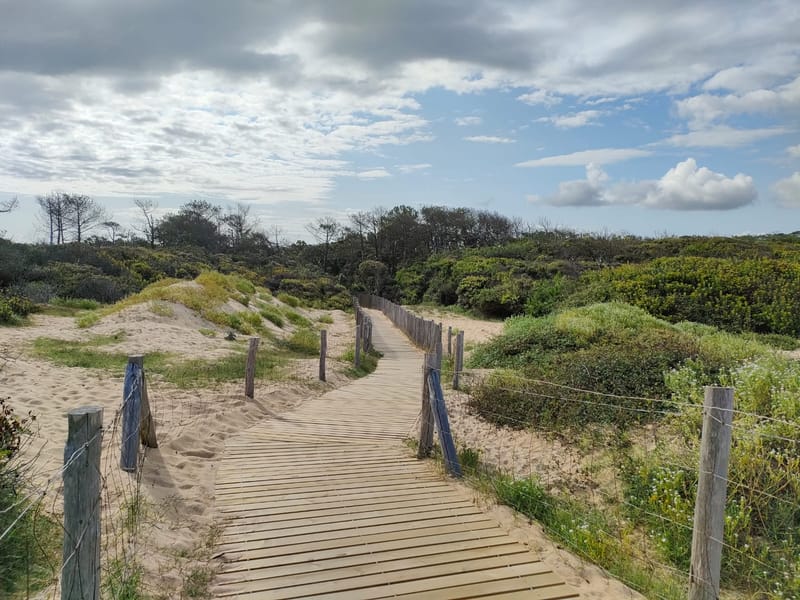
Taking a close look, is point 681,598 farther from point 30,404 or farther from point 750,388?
point 30,404

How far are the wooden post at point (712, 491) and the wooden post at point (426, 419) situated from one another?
352cm

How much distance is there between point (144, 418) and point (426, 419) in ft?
10.7

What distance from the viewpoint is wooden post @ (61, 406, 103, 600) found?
9.14ft

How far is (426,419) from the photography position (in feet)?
22.2

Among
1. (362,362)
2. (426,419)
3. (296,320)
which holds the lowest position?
(362,362)

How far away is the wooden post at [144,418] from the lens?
601 cm

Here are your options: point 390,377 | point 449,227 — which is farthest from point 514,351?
point 449,227

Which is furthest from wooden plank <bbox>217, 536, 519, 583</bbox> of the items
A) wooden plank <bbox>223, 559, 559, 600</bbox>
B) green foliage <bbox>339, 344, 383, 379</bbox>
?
green foliage <bbox>339, 344, 383, 379</bbox>

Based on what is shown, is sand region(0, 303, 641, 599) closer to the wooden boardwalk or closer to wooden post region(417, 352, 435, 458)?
the wooden boardwalk

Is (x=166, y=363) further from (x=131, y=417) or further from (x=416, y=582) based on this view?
(x=416, y=582)

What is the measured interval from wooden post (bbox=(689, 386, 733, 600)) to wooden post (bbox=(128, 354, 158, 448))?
5.35m

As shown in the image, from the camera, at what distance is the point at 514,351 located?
12.5 m

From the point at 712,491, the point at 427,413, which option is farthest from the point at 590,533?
the point at 427,413

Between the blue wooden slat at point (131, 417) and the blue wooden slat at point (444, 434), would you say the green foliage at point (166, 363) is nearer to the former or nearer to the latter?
the blue wooden slat at point (131, 417)
